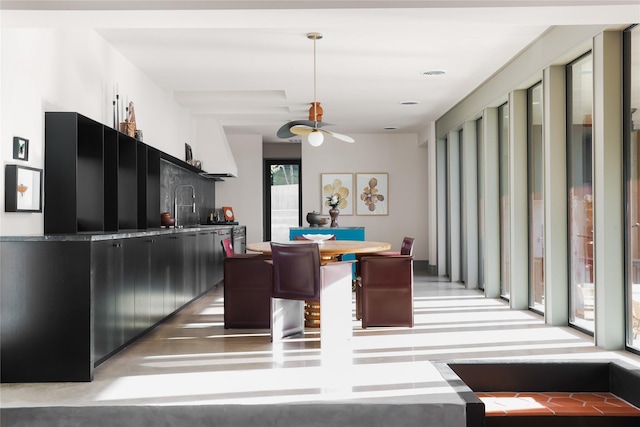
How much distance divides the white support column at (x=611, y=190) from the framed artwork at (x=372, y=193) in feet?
24.2

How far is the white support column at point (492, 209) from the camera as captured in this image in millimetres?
7602

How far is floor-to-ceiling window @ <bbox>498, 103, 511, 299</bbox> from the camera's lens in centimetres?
742

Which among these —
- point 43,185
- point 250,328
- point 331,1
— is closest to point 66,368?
point 43,185

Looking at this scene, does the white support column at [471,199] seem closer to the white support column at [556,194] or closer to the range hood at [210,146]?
the white support column at [556,194]

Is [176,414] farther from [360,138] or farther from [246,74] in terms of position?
[360,138]

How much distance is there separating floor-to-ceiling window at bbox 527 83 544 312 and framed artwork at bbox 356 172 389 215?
5426 mm

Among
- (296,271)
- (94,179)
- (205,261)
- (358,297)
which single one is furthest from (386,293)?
(205,261)

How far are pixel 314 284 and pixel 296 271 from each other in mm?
181

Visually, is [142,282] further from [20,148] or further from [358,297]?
[358,297]

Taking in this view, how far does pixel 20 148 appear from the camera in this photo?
4.10 metres

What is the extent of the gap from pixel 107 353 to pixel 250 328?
1685mm

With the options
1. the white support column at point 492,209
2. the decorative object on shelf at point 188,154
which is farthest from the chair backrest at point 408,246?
the decorative object on shelf at point 188,154

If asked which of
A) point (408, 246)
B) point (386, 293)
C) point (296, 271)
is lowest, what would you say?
point (386, 293)

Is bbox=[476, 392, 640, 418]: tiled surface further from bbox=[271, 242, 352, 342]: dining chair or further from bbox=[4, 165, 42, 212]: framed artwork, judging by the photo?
bbox=[4, 165, 42, 212]: framed artwork
